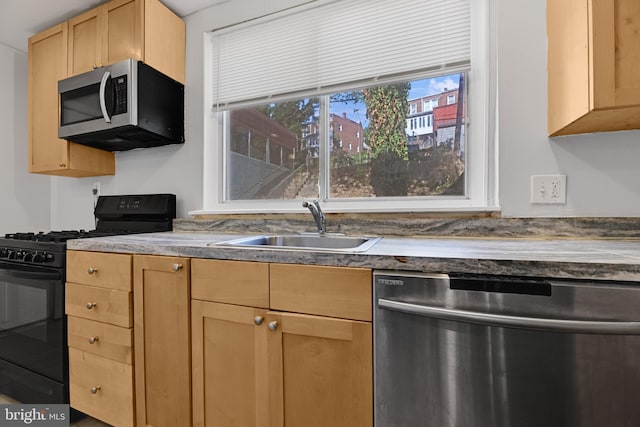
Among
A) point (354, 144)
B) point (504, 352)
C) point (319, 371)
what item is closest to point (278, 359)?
point (319, 371)

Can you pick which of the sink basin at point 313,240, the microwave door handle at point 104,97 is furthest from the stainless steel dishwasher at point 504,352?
the microwave door handle at point 104,97

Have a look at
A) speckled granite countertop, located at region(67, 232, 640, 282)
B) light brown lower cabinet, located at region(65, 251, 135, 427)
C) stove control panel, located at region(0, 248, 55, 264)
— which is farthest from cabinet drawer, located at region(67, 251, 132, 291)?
speckled granite countertop, located at region(67, 232, 640, 282)

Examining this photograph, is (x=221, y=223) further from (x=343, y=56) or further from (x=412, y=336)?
(x=412, y=336)

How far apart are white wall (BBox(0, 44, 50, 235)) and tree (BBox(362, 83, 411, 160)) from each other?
→ 2.96 metres

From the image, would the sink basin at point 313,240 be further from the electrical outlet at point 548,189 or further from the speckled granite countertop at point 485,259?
the electrical outlet at point 548,189

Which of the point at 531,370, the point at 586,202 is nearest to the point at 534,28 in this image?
the point at 586,202

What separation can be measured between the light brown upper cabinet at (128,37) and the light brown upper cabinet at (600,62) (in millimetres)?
2093

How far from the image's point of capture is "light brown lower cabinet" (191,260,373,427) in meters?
0.91

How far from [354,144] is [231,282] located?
1.07 meters

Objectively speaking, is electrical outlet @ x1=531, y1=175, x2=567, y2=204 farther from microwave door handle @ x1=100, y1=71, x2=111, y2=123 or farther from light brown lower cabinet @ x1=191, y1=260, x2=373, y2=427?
microwave door handle @ x1=100, y1=71, x2=111, y2=123

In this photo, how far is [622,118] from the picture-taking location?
1.03m

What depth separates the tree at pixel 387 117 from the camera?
163cm

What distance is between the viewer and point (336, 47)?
1685 mm

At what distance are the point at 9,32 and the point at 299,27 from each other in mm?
2318
